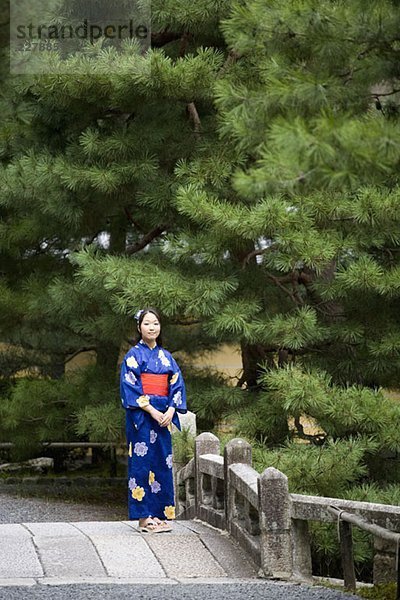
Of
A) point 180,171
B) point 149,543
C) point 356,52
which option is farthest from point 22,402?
point 356,52

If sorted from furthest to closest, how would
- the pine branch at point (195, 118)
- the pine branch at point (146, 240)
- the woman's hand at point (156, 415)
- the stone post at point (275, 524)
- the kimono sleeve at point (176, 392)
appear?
the pine branch at point (146, 240), the pine branch at point (195, 118), the kimono sleeve at point (176, 392), the woman's hand at point (156, 415), the stone post at point (275, 524)

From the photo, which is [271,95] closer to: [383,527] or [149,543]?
[383,527]

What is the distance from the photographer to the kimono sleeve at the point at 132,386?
680cm

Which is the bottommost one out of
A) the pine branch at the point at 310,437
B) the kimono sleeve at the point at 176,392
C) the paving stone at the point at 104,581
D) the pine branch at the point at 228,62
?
the pine branch at the point at 310,437

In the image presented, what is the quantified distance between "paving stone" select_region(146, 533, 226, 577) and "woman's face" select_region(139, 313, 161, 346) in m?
1.22

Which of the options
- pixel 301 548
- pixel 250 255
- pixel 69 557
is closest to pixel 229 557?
pixel 301 548

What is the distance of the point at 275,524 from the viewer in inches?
231

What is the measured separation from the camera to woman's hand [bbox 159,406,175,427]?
6.82 meters

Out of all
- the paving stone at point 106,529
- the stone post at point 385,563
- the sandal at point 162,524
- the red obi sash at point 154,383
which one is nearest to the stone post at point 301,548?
the stone post at point 385,563

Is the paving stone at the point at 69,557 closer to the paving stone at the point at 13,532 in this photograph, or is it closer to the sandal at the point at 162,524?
the paving stone at the point at 13,532

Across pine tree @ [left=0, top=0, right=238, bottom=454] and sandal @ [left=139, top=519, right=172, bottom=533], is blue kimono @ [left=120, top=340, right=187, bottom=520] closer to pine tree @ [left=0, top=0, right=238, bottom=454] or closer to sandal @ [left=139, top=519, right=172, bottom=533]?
sandal @ [left=139, top=519, right=172, bottom=533]

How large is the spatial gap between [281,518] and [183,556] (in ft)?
2.35

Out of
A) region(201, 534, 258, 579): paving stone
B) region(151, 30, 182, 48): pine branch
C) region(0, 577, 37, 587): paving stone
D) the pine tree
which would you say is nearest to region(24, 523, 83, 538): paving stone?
region(201, 534, 258, 579): paving stone

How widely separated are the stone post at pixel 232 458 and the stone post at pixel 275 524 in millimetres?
967
